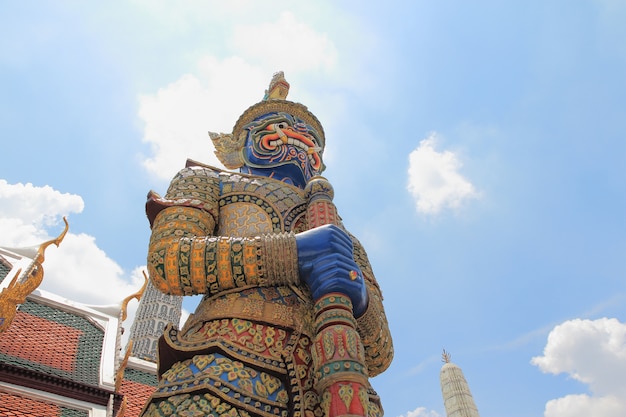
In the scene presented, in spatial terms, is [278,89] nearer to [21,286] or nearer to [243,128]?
[243,128]

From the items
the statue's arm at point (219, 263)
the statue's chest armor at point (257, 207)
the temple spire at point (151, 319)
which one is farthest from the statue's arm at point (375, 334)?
the temple spire at point (151, 319)

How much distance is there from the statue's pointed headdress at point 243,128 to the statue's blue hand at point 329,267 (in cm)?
197

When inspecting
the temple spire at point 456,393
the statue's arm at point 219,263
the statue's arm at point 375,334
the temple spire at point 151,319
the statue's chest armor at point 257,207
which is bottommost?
the statue's arm at point 375,334

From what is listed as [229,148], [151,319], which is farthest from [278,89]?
[151,319]

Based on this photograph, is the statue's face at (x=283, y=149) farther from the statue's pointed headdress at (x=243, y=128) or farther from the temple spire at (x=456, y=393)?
the temple spire at (x=456, y=393)

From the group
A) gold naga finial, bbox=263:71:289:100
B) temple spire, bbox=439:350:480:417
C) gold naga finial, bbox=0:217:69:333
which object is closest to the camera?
gold naga finial, bbox=0:217:69:333

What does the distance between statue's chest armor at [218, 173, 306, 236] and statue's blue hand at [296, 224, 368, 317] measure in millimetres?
595

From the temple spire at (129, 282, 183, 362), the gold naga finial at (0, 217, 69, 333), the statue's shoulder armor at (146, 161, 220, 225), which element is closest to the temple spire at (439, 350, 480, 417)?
the temple spire at (129, 282, 183, 362)

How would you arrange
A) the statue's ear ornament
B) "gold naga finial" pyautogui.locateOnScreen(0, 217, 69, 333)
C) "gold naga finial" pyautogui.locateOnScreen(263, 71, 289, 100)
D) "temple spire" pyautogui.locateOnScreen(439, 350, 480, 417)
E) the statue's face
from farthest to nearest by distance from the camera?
"temple spire" pyautogui.locateOnScreen(439, 350, 480, 417) → "gold naga finial" pyautogui.locateOnScreen(263, 71, 289, 100) → "gold naga finial" pyautogui.locateOnScreen(0, 217, 69, 333) → the statue's ear ornament → the statue's face

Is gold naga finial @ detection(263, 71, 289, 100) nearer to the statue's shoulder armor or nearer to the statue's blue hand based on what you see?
the statue's shoulder armor

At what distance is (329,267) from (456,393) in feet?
99.4

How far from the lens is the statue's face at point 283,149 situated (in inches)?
190

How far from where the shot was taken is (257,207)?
406 centimetres

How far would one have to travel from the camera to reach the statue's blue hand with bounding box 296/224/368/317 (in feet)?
10.6
